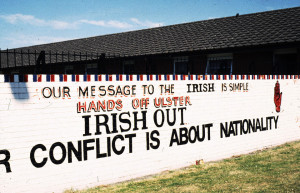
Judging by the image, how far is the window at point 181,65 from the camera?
17641 mm

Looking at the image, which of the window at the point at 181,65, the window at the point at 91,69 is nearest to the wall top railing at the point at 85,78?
the window at the point at 181,65

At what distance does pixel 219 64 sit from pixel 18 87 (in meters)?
13.2

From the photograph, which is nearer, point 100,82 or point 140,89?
point 100,82

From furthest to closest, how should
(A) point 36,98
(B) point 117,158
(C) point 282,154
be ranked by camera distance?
1. (C) point 282,154
2. (B) point 117,158
3. (A) point 36,98

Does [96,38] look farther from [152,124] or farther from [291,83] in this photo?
[152,124]

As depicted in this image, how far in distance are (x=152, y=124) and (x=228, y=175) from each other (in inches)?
70.8

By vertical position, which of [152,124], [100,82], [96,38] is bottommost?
[152,124]

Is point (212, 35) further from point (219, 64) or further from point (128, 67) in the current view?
point (128, 67)

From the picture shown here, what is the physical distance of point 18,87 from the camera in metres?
4.62

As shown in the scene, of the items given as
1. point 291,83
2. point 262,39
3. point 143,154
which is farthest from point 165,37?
point 143,154

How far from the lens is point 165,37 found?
2044cm

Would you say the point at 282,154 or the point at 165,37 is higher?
the point at 165,37

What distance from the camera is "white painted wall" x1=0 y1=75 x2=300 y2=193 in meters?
4.62

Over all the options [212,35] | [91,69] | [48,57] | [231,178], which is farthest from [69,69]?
[231,178]
